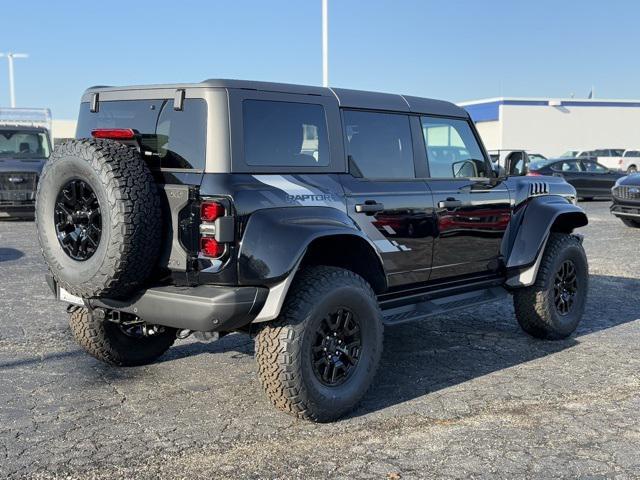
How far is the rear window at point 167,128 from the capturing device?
396 centimetres

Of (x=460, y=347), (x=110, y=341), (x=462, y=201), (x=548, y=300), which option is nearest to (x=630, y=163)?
(x=548, y=300)

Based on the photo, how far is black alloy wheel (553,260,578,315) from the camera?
6.07 meters

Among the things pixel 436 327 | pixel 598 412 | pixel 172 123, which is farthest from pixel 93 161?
pixel 436 327

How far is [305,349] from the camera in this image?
400cm

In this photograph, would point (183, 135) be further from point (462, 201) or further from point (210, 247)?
point (462, 201)

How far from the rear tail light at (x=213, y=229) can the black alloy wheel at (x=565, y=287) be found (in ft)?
11.1

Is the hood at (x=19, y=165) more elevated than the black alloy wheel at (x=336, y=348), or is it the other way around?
the hood at (x=19, y=165)

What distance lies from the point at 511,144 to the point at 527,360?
42.8 metres

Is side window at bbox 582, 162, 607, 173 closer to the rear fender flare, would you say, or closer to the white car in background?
the white car in background

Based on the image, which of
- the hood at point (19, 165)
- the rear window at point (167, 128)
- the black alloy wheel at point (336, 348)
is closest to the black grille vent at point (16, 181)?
the hood at point (19, 165)

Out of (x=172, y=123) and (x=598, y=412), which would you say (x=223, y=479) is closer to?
(x=172, y=123)

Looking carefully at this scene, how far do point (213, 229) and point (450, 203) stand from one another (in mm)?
2109

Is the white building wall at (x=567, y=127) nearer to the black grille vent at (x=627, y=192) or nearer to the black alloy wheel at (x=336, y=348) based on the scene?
the black grille vent at (x=627, y=192)

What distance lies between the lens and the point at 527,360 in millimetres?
5461
